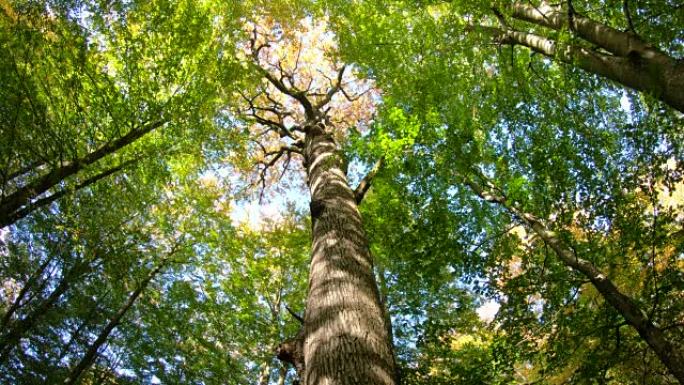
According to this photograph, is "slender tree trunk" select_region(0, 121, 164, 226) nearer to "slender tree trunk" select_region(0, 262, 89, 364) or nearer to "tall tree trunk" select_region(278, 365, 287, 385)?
"slender tree trunk" select_region(0, 262, 89, 364)

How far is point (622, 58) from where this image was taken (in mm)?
4418

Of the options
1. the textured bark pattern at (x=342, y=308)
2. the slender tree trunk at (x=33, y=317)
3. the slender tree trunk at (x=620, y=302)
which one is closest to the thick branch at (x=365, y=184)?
the textured bark pattern at (x=342, y=308)

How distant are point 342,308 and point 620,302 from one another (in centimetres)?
378

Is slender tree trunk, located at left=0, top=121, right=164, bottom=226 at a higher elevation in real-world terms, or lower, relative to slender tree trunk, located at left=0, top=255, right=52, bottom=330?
lower

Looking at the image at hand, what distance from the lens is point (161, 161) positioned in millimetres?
6348

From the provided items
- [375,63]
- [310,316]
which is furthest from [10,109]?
[375,63]

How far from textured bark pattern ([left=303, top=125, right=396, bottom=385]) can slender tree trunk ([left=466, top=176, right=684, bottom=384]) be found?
3.10 meters

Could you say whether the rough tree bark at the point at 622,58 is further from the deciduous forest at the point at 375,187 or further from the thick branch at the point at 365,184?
the thick branch at the point at 365,184

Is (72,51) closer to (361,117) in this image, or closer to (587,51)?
(587,51)

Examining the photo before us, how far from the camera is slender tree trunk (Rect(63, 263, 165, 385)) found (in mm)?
10461

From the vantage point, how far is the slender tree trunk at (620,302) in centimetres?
414

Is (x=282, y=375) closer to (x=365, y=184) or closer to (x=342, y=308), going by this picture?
(x=365, y=184)

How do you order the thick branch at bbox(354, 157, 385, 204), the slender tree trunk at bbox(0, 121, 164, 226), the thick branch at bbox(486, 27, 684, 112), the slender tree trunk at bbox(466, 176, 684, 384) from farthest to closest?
the thick branch at bbox(354, 157, 385, 204), the slender tree trunk at bbox(0, 121, 164, 226), the slender tree trunk at bbox(466, 176, 684, 384), the thick branch at bbox(486, 27, 684, 112)

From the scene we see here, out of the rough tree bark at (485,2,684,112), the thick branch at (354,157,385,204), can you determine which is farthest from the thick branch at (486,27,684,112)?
the thick branch at (354,157,385,204)
